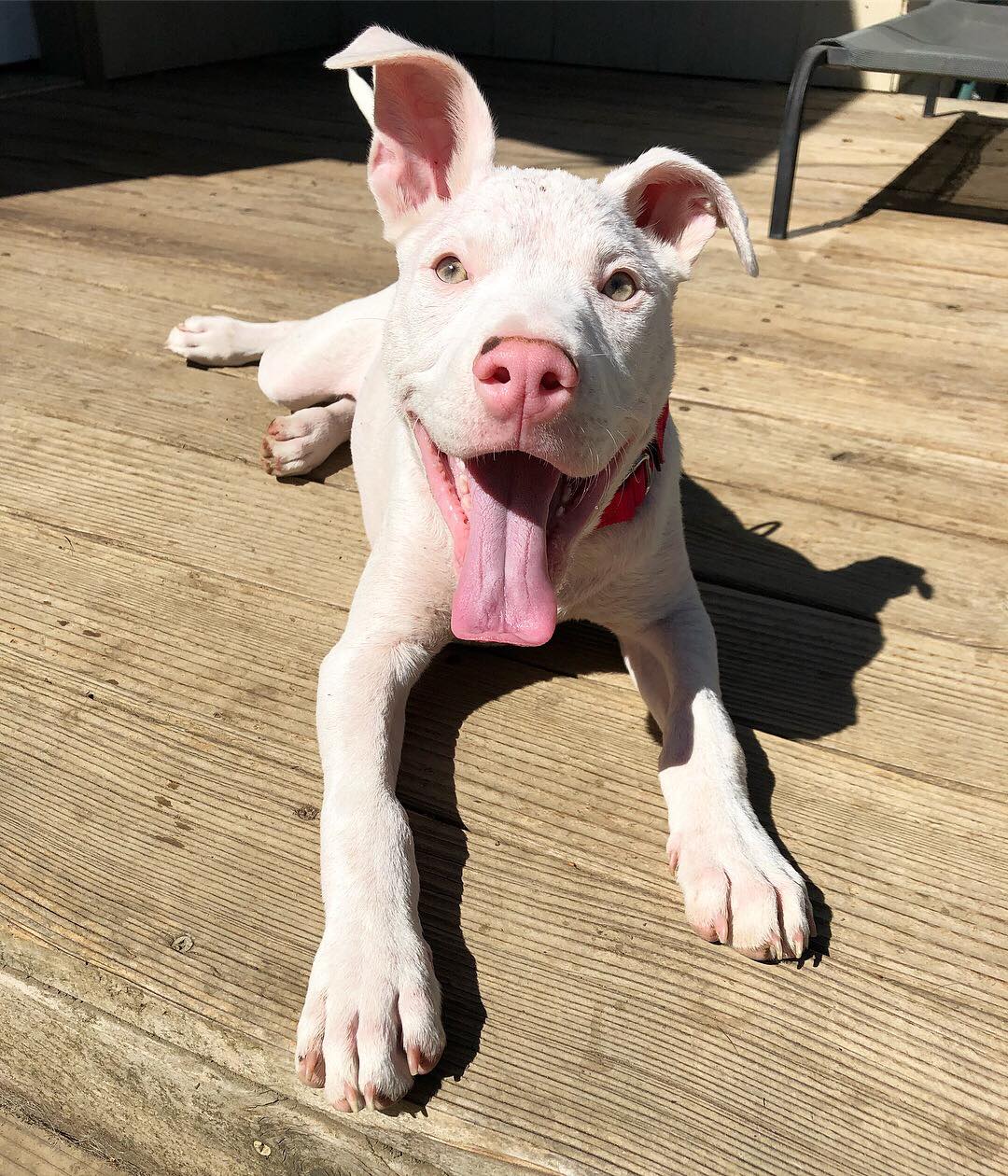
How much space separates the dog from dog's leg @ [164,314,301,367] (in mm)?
1351

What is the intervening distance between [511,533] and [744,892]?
0.65 m

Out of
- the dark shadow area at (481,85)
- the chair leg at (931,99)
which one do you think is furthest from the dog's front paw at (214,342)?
the chair leg at (931,99)

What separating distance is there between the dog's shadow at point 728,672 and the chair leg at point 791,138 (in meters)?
2.34

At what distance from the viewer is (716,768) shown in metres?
1.91

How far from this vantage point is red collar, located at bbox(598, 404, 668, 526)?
203 cm

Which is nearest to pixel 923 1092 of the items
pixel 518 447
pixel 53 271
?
pixel 518 447

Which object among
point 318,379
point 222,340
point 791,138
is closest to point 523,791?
point 318,379

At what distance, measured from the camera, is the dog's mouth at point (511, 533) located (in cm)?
177

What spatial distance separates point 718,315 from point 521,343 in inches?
108

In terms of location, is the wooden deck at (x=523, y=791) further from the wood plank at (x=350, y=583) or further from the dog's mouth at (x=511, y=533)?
the dog's mouth at (x=511, y=533)

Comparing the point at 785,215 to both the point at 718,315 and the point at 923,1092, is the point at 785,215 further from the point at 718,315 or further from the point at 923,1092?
the point at 923,1092

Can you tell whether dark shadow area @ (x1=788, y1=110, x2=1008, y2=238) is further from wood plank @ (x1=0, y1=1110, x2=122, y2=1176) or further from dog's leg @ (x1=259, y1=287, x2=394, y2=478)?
wood plank @ (x1=0, y1=1110, x2=122, y2=1176)

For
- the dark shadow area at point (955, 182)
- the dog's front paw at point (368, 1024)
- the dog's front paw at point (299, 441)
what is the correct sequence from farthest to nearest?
1. the dark shadow area at point (955, 182)
2. the dog's front paw at point (299, 441)
3. the dog's front paw at point (368, 1024)

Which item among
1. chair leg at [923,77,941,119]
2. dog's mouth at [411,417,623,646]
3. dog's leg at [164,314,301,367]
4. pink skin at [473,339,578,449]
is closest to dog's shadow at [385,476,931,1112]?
dog's mouth at [411,417,623,646]
